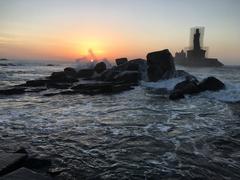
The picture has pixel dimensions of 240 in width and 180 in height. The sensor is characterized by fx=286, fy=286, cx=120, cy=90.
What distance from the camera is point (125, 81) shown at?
29156 millimetres

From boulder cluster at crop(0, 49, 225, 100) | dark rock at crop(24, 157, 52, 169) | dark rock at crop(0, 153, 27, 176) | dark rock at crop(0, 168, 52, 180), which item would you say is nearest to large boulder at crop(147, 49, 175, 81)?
boulder cluster at crop(0, 49, 225, 100)

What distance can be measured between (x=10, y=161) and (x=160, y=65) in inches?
1048

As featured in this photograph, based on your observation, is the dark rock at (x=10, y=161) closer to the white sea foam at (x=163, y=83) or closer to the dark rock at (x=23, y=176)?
the dark rock at (x=23, y=176)

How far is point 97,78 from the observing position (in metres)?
33.7

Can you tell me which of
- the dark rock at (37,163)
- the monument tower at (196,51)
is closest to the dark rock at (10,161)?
the dark rock at (37,163)

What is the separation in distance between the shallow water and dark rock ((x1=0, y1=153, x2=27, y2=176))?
2.57 ft

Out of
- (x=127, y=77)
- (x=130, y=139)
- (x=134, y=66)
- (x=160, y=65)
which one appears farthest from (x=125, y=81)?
(x=130, y=139)

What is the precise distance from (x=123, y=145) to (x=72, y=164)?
1.91 meters

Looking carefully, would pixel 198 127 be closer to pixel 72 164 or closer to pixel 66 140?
pixel 66 140

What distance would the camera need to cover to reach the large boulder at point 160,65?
101 ft

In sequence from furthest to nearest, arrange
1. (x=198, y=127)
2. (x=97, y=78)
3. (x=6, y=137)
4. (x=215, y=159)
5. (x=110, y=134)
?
(x=97, y=78)
(x=198, y=127)
(x=110, y=134)
(x=6, y=137)
(x=215, y=159)

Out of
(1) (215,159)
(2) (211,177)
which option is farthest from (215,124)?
(2) (211,177)

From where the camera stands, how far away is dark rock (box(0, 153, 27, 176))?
17.6ft

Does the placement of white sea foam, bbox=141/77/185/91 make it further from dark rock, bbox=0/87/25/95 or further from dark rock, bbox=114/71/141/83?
dark rock, bbox=0/87/25/95
